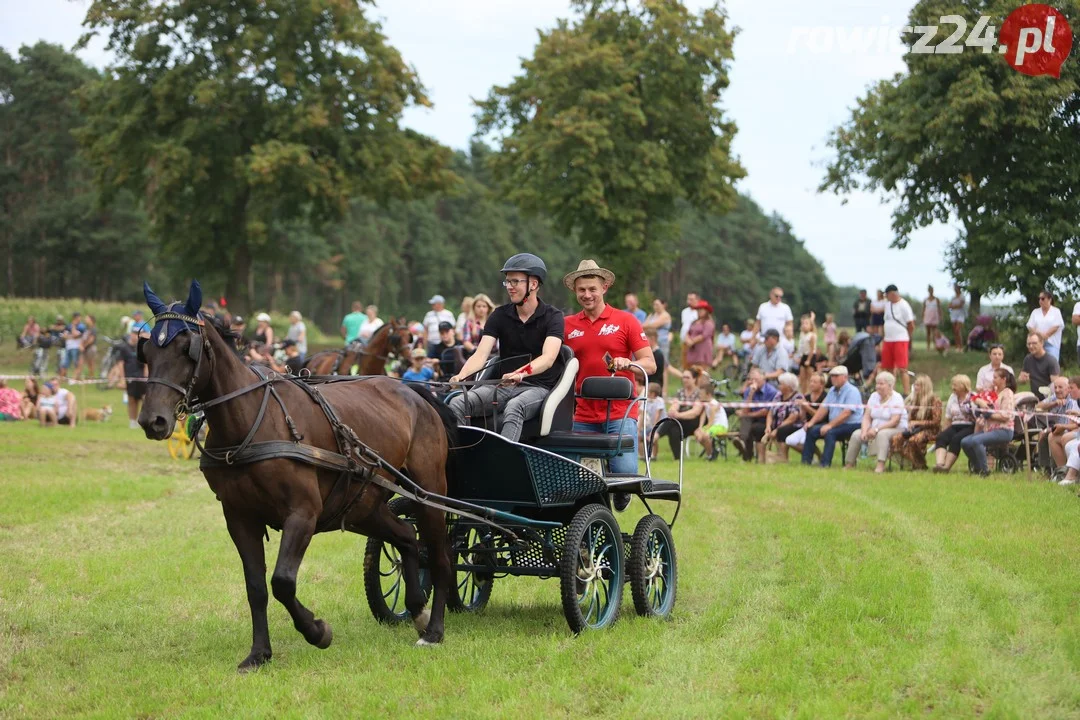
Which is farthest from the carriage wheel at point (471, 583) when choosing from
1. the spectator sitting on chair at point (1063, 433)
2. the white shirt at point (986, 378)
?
the white shirt at point (986, 378)

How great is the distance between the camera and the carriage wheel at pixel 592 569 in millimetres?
7609

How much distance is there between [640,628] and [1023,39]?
20.4 meters

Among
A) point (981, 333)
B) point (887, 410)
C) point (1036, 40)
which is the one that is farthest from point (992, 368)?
point (981, 333)

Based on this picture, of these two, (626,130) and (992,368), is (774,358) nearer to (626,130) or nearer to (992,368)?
(992,368)

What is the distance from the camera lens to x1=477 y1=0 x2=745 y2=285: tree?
3747 centimetres

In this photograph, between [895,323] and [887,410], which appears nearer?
[887,410]

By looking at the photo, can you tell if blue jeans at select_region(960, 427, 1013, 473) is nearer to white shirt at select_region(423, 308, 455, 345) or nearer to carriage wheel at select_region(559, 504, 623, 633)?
carriage wheel at select_region(559, 504, 623, 633)

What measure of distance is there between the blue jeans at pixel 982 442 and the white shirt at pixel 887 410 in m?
1.26

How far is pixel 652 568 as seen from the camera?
853cm

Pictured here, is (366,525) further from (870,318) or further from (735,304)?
(735,304)

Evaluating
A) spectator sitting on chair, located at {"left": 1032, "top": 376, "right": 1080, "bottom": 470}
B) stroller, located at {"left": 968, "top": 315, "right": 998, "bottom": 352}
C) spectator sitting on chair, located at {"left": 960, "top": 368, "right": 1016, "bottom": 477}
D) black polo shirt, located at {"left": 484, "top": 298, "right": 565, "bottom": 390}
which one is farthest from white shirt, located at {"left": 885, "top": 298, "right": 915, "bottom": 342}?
black polo shirt, located at {"left": 484, "top": 298, "right": 565, "bottom": 390}

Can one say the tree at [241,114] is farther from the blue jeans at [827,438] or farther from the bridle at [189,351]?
the bridle at [189,351]

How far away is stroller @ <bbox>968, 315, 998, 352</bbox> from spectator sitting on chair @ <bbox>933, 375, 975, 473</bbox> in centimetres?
1253

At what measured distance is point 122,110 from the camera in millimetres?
38469
